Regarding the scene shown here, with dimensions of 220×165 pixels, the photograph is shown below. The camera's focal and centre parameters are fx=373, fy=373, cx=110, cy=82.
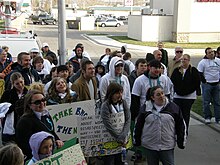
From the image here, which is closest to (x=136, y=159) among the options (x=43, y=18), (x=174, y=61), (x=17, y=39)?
(x=174, y=61)

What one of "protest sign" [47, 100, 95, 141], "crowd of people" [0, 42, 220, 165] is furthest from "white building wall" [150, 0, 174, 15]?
"protest sign" [47, 100, 95, 141]

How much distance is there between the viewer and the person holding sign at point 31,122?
176 inches

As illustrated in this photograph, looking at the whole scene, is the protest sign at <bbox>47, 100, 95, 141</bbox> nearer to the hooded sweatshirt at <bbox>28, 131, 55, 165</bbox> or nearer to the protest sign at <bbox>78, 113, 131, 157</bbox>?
the protest sign at <bbox>78, 113, 131, 157</bbox>

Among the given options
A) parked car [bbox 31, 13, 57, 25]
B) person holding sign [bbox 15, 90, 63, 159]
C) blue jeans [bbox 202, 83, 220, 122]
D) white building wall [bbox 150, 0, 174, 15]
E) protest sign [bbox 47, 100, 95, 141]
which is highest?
white building wall [bbox 150, 0, 174, 15]

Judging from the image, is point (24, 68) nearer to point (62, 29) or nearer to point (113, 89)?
point (113, 89)

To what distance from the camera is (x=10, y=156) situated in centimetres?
308

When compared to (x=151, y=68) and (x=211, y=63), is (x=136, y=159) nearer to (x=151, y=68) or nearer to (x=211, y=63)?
(x=151, y=68)

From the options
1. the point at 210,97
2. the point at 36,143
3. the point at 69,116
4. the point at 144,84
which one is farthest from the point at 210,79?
the point at 36,143

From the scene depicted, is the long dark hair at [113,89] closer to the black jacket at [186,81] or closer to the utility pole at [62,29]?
the black jacket at [186,81]

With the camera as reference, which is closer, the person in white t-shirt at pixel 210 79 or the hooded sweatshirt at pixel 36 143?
the hooded sweatshirt at pixel 36 143

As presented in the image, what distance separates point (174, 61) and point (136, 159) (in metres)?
2.45

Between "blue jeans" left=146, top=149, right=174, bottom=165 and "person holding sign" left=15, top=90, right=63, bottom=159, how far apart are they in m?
1.37

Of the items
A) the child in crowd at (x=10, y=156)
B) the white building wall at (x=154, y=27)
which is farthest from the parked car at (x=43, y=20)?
the child in crowd at (x=10, y=156)

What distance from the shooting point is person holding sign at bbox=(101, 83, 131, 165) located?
5508 mm
